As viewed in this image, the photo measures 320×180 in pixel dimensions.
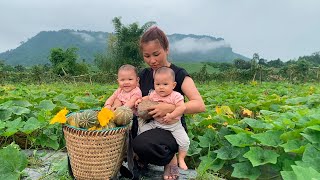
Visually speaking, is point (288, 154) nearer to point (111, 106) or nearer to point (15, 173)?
point (111, 106)

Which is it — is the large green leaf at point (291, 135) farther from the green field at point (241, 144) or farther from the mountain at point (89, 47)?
the mountain at point (89, 47)

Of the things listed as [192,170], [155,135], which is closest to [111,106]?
[155,135]

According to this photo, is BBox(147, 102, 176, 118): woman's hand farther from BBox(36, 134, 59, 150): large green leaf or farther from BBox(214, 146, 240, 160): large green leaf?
BBox(36, 134, 59, 150): large green leaf

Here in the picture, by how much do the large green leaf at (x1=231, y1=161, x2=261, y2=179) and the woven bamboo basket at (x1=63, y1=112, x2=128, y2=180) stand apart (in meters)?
0.98

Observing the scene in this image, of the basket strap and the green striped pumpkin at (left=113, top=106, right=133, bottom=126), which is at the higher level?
the green striped pumpkin at (left=113, top=106, right=133, bottom=126)

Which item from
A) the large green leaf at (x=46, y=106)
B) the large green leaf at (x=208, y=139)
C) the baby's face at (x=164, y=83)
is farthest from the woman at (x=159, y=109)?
the large green leaf at (x=46, y=106)

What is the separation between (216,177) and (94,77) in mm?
24654

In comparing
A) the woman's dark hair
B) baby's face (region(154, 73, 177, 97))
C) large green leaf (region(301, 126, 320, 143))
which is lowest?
large green leaf (region(301, 126, 320, 143))

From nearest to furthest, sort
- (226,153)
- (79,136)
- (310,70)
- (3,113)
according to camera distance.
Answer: (79,136), (226,153), (3,113), (310,70)

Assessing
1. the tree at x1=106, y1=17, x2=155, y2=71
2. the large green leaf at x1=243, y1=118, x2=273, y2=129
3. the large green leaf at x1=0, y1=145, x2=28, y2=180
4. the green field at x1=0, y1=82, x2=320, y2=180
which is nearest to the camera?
the large green leaf at x1=0, y1=145, x2=28, y2=180

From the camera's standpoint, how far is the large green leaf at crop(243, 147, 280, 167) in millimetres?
3107

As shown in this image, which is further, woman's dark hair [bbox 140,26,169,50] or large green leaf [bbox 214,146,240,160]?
large green leaf [bbox 214,146,240,160]

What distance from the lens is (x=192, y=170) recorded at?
147 inches

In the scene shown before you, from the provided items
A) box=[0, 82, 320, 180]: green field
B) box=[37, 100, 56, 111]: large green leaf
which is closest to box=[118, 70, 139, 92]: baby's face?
box=[0, 82, 320, 180]: green field
